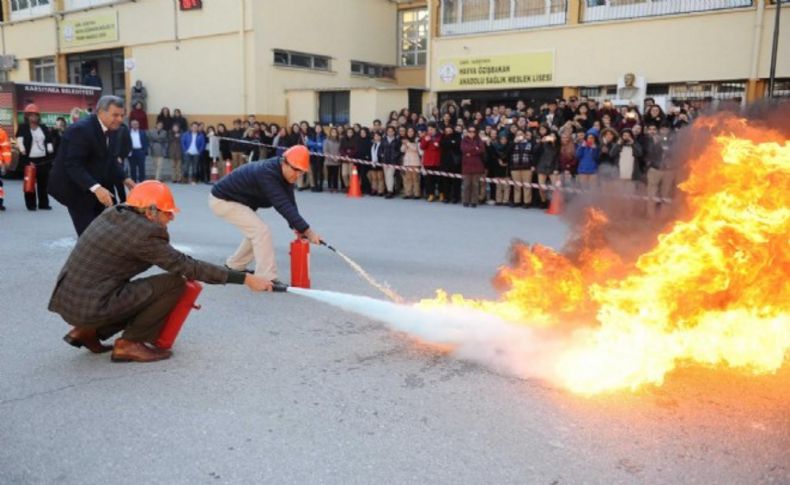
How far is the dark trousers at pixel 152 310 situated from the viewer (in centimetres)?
468

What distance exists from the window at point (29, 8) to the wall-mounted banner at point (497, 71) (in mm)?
16673

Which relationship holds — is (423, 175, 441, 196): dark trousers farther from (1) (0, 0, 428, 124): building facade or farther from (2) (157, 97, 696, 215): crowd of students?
(1) (0, 0, 428, 124): building facade

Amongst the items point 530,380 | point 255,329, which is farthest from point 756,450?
point 255,329

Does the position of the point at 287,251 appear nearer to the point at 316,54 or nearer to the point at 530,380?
the point at 530,380

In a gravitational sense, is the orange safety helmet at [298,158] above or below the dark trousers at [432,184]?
above

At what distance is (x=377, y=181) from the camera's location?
16.7m

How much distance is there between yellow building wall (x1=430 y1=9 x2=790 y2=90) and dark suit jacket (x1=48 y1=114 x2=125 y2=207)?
1388cm

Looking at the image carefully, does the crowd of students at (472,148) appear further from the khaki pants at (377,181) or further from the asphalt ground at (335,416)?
the asphalt ground at (335,416)

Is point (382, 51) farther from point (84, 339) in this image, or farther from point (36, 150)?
point (84, 339)

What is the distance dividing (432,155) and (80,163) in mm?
9893

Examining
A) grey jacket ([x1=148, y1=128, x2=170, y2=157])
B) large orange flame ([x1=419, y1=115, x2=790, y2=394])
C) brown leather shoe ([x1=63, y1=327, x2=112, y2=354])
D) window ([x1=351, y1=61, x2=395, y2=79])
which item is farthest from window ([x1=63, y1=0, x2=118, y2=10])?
large orange flame ([x1=419, y1=115, x2=790, y2=394])

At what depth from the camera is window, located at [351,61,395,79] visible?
79.8ft

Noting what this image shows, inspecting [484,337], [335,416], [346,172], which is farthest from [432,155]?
[335,416]

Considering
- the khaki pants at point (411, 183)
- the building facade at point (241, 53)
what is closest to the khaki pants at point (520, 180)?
the khaki pants at point (411, 183)
